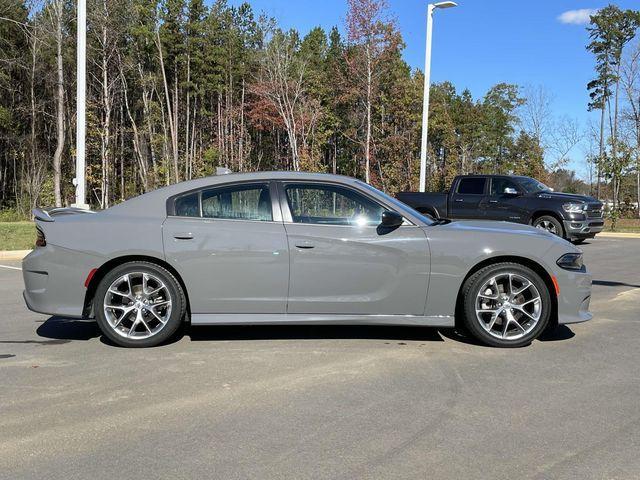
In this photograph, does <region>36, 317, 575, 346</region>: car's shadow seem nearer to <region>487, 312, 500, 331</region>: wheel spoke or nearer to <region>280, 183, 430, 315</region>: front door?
<region>487, 312, 500, 331</region>: wheel spoke

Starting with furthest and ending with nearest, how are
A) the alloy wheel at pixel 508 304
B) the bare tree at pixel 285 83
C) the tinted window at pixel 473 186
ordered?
the bare tree at pixel 285 83, the tinted window at pixel 473 186, the alloy wheel at pixel 508 304

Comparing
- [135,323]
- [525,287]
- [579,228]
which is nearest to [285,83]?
[579,228]

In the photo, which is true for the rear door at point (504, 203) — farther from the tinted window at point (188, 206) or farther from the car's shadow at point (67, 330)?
the car's shadow at point (67, 330)

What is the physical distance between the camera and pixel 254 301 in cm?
500

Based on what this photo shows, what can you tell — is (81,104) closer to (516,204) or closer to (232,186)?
(232,186)

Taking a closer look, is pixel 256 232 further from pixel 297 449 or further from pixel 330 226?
pixel 297 449

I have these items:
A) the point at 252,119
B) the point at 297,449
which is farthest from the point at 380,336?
the point at 252,119

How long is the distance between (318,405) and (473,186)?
12824 mm

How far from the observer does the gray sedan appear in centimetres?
496

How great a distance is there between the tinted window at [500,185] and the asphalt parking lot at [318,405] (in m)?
9.75

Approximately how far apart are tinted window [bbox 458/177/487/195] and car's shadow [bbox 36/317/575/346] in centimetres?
984

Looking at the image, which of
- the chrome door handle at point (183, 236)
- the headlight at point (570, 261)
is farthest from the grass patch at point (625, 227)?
the chrome door handle at point (183, 236)

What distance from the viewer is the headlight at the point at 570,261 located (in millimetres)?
5098

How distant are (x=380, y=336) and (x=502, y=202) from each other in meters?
10.6
